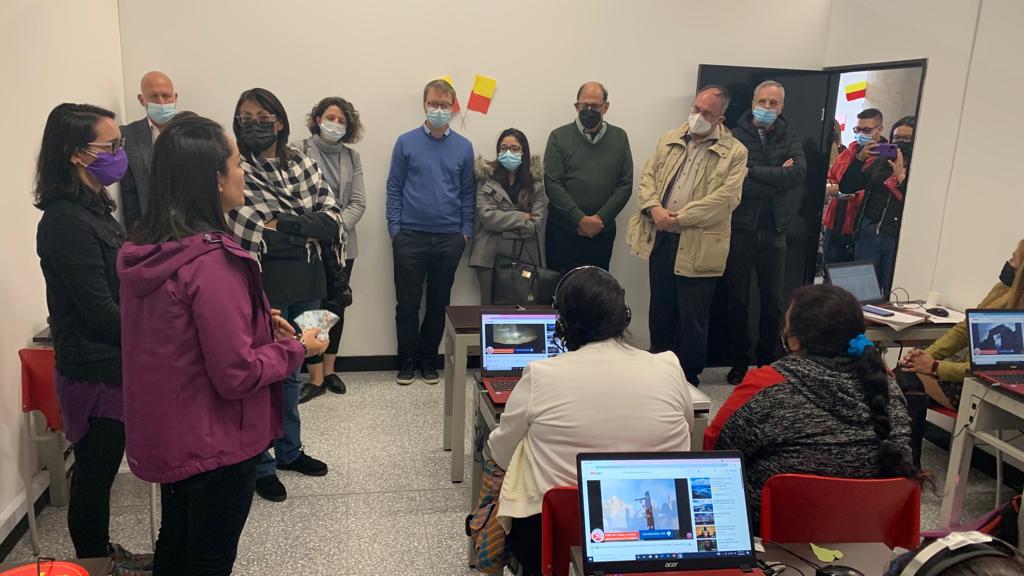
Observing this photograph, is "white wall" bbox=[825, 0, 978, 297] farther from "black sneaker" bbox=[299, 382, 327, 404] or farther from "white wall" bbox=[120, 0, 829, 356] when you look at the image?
"black sneaker" bbox=[299, 382, 327, 404]

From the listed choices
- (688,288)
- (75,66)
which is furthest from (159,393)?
(688,288)

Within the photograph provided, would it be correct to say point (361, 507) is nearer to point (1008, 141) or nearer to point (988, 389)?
→ point (988, 389)

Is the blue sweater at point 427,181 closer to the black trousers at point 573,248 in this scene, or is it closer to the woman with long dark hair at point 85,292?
the black trousers at point 573,248

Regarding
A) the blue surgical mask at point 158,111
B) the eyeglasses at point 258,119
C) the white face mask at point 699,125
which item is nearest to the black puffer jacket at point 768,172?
the white face mask at point 699,125

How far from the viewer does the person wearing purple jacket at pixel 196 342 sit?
1521 mm

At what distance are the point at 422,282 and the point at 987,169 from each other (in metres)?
3.24

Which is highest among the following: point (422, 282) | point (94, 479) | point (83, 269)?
point (83, 269)

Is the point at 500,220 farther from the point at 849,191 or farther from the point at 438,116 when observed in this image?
the point at 849,191

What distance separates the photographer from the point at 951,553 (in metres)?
0.85

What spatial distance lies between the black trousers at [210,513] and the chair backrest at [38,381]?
1.00 meters

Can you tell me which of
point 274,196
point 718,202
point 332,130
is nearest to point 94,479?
point 274,196

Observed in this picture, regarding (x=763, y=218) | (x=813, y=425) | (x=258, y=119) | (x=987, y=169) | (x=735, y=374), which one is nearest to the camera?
(x=813, y=425)

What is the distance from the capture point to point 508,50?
4488 millimetres

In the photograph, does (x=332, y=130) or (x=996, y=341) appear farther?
(x=332, y=130)
